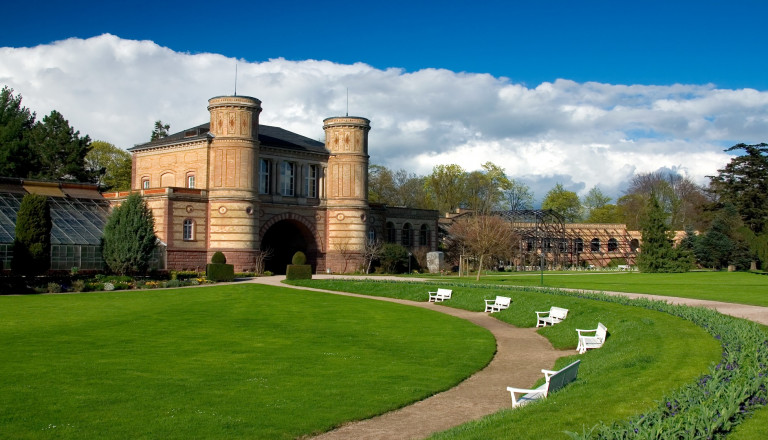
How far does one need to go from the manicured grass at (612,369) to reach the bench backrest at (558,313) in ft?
0.95

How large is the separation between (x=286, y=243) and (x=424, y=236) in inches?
591

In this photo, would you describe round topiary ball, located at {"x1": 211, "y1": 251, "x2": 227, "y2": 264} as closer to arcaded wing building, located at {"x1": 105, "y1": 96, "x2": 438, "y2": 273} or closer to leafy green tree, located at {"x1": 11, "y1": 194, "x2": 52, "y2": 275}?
arcaded wing building, located at {"x1": 105, "y1": 96, "x2": 438, "y2": 273}

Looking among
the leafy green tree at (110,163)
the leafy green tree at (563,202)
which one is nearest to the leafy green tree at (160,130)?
the leafy green tree at (110,163)

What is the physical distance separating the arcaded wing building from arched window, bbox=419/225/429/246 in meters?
3.33

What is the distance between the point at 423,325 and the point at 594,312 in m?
5.55

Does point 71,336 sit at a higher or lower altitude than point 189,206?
lower

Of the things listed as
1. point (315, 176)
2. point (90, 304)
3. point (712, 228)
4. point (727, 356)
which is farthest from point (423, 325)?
point (712, 228)

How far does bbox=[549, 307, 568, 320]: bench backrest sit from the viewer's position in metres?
23.8

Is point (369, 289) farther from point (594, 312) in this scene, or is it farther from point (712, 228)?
point (712, 228)

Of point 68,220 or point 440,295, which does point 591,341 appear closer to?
point 440,295

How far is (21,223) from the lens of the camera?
37.9m

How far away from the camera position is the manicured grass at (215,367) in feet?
34.8

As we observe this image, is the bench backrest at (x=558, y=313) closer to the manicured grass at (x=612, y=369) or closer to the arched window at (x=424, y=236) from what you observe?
the manicured grass at (x=612, y=369)

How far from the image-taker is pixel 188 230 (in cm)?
5097
